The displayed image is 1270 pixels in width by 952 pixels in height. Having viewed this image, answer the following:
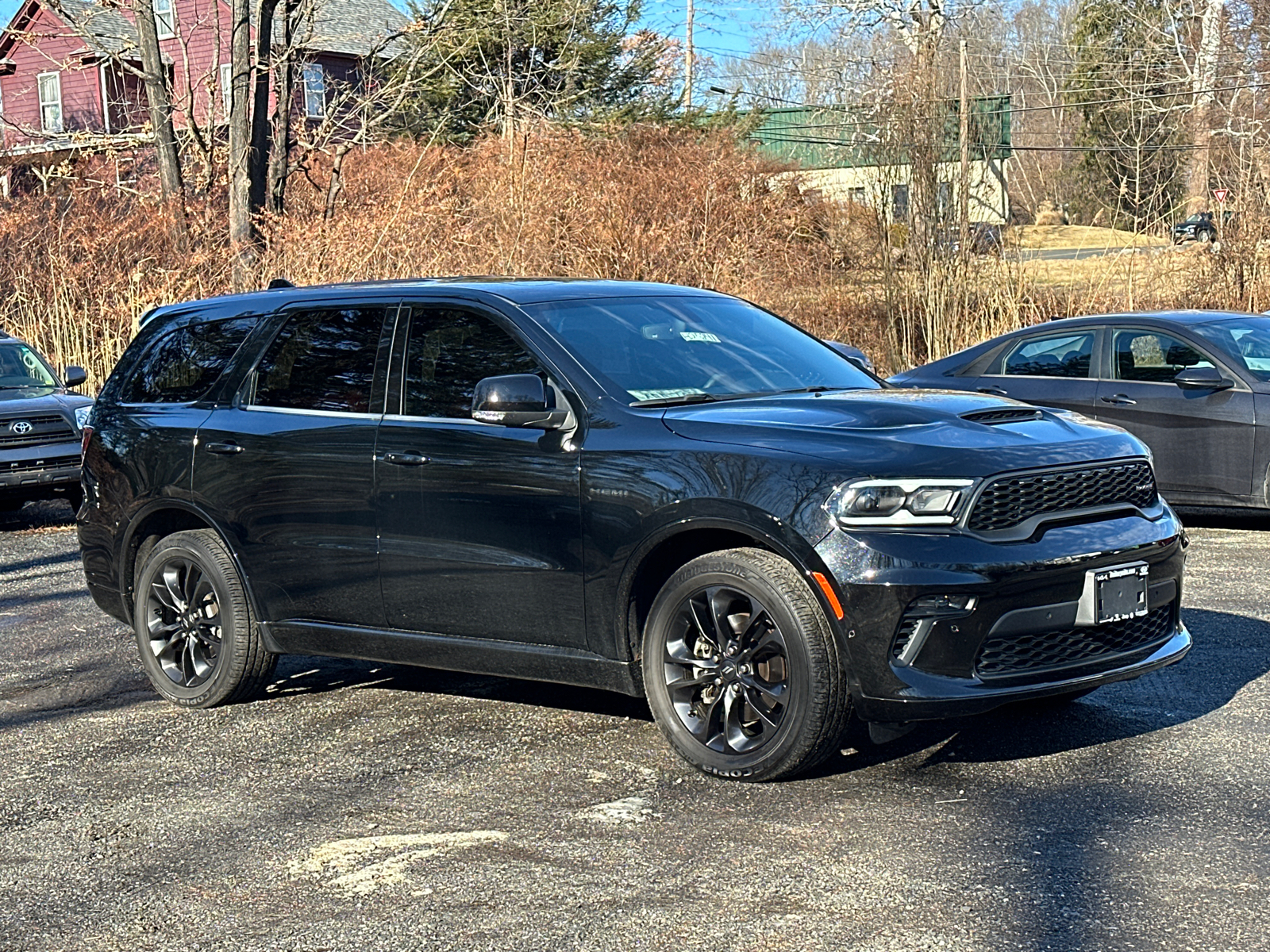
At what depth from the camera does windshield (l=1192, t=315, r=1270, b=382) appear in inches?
435

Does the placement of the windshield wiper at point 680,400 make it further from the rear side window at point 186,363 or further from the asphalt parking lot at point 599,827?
the rear side window at point 186,363

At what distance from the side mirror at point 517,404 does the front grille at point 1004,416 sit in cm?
146

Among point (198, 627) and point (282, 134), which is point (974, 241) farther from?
point (198, 627)

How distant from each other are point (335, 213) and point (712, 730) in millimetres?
17716

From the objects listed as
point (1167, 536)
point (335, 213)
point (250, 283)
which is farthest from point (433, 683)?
point (335, 213)

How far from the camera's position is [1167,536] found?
18.8 feet

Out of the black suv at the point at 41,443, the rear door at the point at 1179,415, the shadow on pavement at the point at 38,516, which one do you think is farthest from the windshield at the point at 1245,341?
the shadow on pavement at the point at 38,516

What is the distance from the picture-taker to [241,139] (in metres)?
23.7

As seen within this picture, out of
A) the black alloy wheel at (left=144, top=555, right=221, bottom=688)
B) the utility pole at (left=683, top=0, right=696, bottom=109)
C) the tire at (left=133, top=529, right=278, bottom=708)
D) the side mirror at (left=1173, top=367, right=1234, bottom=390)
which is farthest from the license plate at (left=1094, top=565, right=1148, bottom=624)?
the utility pole at (left=683, top=0, right=696, bottom=109)

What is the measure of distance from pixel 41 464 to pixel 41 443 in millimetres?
215

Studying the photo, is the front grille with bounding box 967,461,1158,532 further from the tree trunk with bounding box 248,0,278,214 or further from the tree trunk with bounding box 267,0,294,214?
the tree trunk with bounding box 267,0,294,214

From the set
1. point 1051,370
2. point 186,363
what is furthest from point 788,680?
point 1051,370

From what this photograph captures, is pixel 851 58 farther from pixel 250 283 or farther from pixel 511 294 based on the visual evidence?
pixel 511 294

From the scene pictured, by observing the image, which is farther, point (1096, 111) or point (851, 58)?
point (1096, 111)
